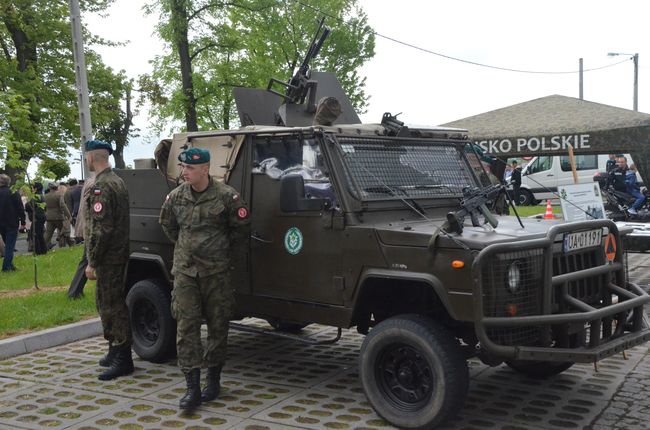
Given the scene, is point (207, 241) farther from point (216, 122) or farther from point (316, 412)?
point (216, 122)

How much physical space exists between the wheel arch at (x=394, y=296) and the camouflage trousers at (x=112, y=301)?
2076mm

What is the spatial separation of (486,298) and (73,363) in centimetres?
403

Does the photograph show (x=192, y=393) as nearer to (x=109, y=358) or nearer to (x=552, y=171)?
(x=109, y=358)

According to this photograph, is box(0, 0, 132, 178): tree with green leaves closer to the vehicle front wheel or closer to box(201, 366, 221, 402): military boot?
box(201, 366, 221, 402): military boot

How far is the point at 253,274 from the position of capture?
5715 mm

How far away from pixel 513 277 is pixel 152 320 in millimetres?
3561

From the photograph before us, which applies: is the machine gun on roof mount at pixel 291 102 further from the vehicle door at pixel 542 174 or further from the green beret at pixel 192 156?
the vehicle door at pixel 542 174

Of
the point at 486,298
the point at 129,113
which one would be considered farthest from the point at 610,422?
the point at 129,113

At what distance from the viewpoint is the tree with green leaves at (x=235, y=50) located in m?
20.7

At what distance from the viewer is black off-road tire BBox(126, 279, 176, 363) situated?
6.34 meters

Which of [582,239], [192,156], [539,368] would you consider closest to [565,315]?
[582,239]

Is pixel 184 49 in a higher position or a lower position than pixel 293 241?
higher

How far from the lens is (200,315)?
17.6ft

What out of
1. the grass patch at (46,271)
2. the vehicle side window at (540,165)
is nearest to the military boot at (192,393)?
the grass patch at (46,271)
